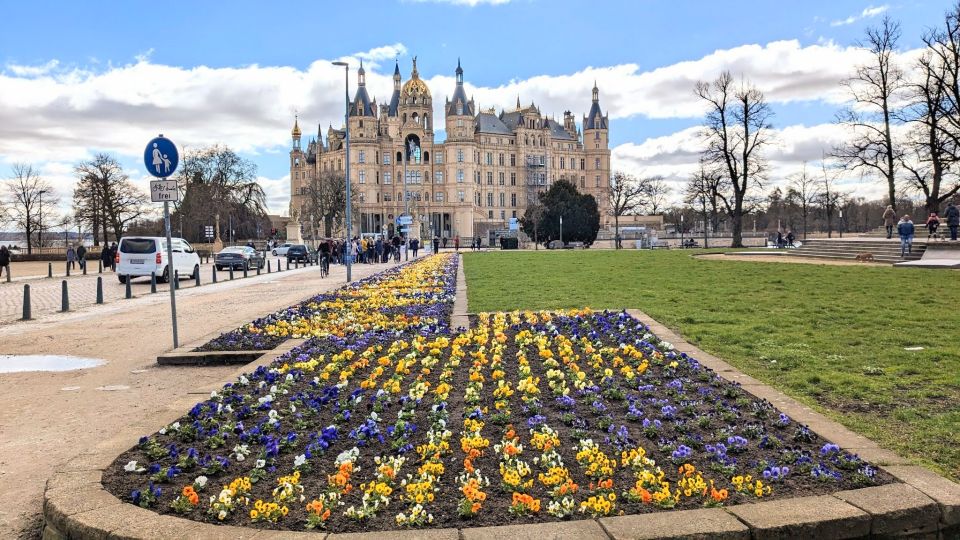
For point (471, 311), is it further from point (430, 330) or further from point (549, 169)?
point (549, 169)

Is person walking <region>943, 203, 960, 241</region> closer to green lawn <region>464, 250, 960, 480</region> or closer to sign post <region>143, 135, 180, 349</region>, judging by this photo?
green lawn <region>464, 250, 960, 480</region>

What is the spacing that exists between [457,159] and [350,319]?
134m

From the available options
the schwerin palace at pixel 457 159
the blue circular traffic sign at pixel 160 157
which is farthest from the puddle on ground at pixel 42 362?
the schwerin palace at pixel 457 159

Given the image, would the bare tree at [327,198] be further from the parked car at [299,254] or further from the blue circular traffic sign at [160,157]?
the blue circular traffic sign at [160,157]

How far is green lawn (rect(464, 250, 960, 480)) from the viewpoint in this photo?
19.9ft

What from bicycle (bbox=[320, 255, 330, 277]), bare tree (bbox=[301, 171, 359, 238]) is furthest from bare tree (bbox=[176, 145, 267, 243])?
bicycle (bbox=[320, 255, 330, 277])

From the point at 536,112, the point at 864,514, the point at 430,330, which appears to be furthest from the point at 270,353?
the point at 536,112

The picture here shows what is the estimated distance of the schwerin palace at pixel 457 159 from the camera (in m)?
144

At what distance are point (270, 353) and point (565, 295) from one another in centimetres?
914

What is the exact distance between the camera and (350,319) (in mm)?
13219

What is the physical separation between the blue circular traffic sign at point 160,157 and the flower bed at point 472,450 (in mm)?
4972

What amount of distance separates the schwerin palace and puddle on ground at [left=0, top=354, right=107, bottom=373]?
12487 centimetres

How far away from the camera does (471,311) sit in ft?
47.5

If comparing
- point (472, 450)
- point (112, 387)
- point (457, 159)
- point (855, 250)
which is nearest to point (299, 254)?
point (855, 250)
